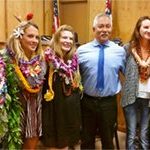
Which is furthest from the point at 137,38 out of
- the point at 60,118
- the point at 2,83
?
the point at 2,83

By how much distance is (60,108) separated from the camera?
2723mm

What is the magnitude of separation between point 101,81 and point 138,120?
576 millimetres

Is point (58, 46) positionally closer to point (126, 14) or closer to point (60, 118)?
point (60, 118)

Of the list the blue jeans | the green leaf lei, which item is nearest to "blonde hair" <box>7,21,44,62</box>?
the green leaf lei

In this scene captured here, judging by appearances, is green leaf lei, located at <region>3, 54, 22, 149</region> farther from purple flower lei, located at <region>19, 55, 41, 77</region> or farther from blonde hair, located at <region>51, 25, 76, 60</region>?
blonde hair, located at <region>51, 25, 76, 60</region>

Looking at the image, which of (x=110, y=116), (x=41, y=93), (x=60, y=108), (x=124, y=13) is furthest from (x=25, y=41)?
(x=124, y=13)

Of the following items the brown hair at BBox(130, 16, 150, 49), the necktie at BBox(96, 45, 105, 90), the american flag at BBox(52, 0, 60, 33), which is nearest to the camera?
the necktie at BBox(96, 45, 105, 90)

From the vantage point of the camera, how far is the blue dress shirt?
9.44 ft

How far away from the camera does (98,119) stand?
116 inches

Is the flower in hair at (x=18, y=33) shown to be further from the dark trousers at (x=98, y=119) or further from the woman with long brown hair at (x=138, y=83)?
the woman with long brown hair at (x=138, y=83)

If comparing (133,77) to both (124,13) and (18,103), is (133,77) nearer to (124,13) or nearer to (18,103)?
(18,103)

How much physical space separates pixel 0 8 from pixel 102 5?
4.87 ft

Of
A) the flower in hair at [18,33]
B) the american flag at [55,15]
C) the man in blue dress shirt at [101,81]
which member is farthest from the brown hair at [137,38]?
the american flag at [55,15]

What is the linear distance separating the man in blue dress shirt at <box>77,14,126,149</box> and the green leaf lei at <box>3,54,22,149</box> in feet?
2.11
